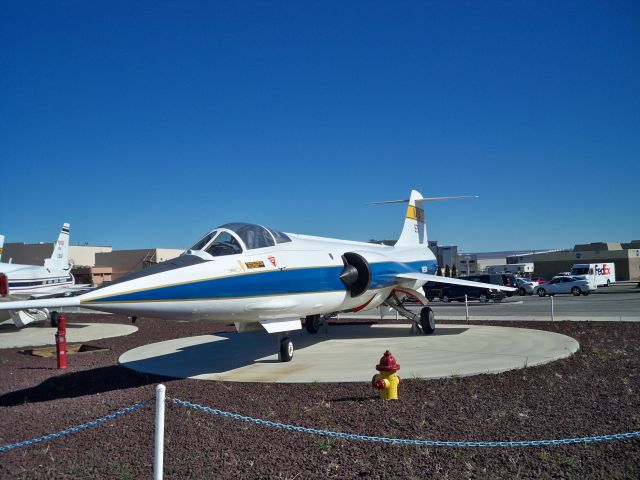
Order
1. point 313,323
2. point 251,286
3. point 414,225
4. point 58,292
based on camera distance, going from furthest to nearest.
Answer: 1. point 58,292
2. point 414,225
3. point 313,323
4. point 251,286

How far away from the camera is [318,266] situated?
10.6 metres

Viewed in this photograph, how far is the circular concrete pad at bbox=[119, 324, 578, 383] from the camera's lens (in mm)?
9562

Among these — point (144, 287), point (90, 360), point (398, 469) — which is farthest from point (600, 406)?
point (90, 360)

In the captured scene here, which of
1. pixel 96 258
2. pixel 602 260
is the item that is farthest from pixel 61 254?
pixel 602 260

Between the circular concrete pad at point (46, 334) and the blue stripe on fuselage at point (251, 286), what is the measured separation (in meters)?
10.0

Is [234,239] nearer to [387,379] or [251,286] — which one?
[251,286]

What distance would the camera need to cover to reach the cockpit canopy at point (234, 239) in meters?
8.85

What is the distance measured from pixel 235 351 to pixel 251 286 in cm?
481

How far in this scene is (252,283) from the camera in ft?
29.2

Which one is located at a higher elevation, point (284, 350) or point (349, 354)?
point (284, 350)

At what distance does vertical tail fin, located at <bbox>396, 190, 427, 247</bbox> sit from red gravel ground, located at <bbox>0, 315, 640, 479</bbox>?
889 cm

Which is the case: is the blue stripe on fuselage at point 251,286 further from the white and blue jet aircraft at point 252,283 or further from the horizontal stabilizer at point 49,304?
the horizontal stabilizer at point 49,304

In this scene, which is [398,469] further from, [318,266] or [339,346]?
[339,346]

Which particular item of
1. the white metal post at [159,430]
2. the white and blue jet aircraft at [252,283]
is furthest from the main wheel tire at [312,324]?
the white metal post at [159,430]
